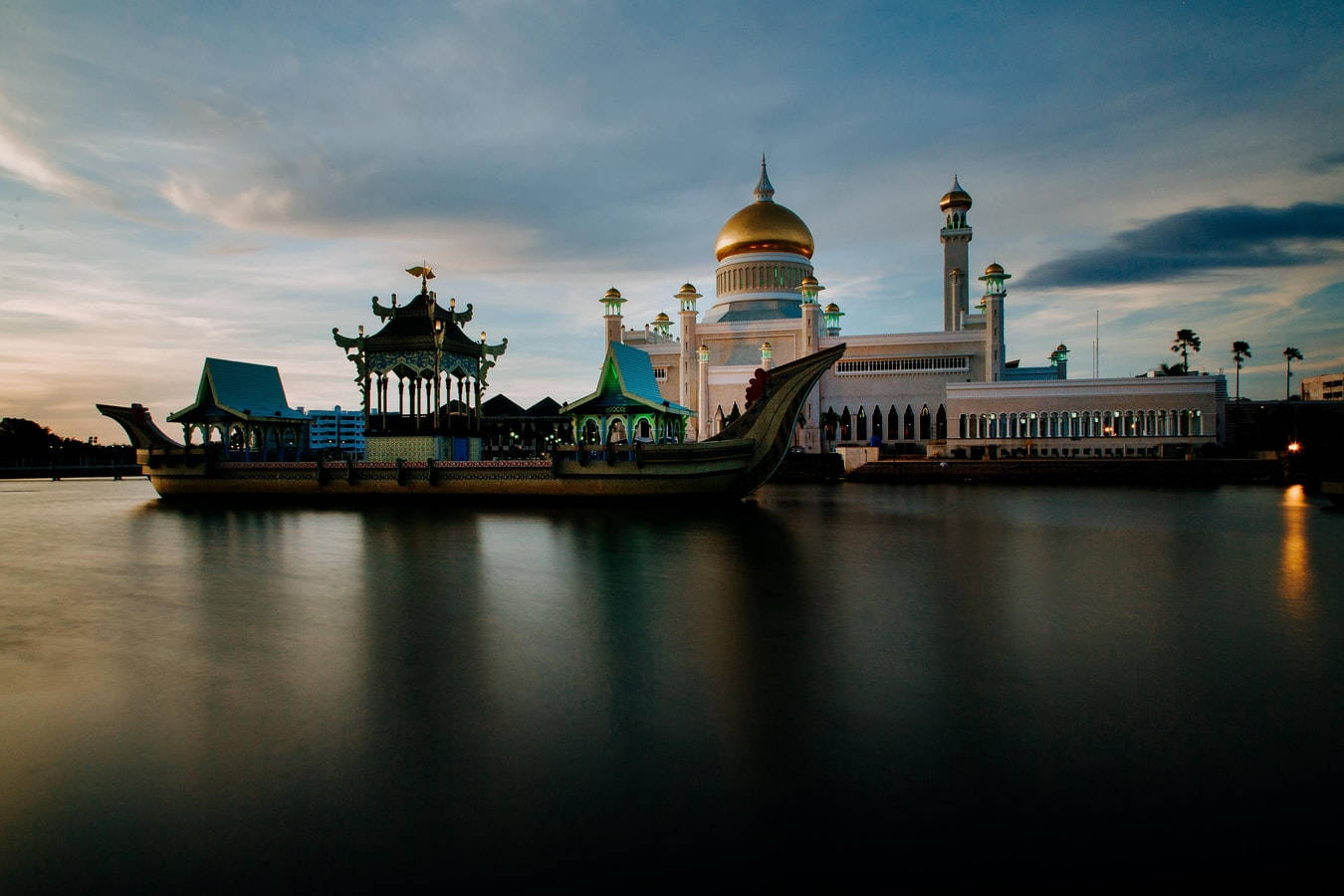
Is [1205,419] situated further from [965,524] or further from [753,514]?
[753,514]

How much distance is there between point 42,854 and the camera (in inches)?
139

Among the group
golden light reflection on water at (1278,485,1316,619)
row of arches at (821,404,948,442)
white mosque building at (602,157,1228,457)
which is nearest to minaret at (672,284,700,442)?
white mosque building at (602,157,1228,457)

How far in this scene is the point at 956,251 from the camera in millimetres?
49719

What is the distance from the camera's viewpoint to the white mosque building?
3953 cm

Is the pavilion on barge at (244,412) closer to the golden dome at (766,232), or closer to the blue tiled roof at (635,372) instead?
the blue tiled roof at (635,372)

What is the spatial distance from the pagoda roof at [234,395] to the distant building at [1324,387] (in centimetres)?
11420

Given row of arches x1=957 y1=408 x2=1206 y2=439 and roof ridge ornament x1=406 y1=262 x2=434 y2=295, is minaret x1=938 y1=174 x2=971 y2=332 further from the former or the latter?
roof ridge ornament x1=406 y1=262 x2=434 y2=295

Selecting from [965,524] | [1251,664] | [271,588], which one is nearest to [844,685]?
[1251,664]

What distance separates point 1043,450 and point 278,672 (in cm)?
4103

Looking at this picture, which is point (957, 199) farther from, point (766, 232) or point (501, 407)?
point (501, 407)

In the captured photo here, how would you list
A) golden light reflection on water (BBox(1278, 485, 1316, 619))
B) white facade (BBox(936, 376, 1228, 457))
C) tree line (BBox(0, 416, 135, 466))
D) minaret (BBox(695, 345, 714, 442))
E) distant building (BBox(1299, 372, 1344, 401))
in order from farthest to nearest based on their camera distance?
distant building (BBox(1299, 372, 1344, 401)) < tree line (BBox(0, 416, 135, 466)) < minaret (BBox(695, 345, 714, 442)) < white facade (BBox(936, 376, 1228, 457)) < golden light reflection on water (BBox(1278, 485, 1316, 619))

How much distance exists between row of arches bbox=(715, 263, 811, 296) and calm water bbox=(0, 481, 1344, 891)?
40.4 m

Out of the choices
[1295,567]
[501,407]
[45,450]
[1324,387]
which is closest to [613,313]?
[501,407]

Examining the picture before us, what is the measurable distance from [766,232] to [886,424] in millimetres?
15776
